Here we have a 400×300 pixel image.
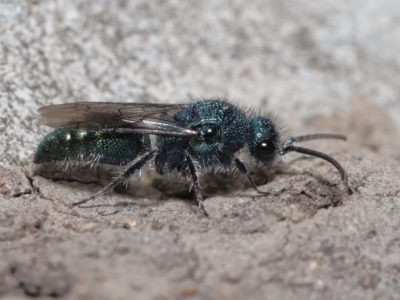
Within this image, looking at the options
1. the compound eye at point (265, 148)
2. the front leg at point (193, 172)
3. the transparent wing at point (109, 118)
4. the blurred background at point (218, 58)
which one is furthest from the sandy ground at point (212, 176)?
the transparent wing at point (109, 118)

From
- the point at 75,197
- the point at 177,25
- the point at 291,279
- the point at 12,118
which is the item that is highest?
the point at 177,25

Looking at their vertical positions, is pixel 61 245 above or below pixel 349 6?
below

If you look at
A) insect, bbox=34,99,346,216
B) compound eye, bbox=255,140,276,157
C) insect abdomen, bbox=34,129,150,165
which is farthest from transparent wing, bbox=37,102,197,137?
compound eye, bbox=255,140,276,157

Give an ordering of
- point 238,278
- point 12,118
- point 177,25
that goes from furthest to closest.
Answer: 1. point 177,25
2. point 12,118
3. point 238,278

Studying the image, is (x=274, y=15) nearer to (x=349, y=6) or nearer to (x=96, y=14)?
(x=349, y=6)

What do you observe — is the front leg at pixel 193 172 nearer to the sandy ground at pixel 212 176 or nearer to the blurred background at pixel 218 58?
the sandy ground at pixel 212 176

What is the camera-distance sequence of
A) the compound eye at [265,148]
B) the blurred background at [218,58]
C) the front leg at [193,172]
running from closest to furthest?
1. the front leg at [193,172]
2. the compound eye at [265,148]
3. the blurred background at [218,58]

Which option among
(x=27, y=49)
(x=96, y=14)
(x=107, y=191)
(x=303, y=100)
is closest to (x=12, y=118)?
(x=27, y=49)
